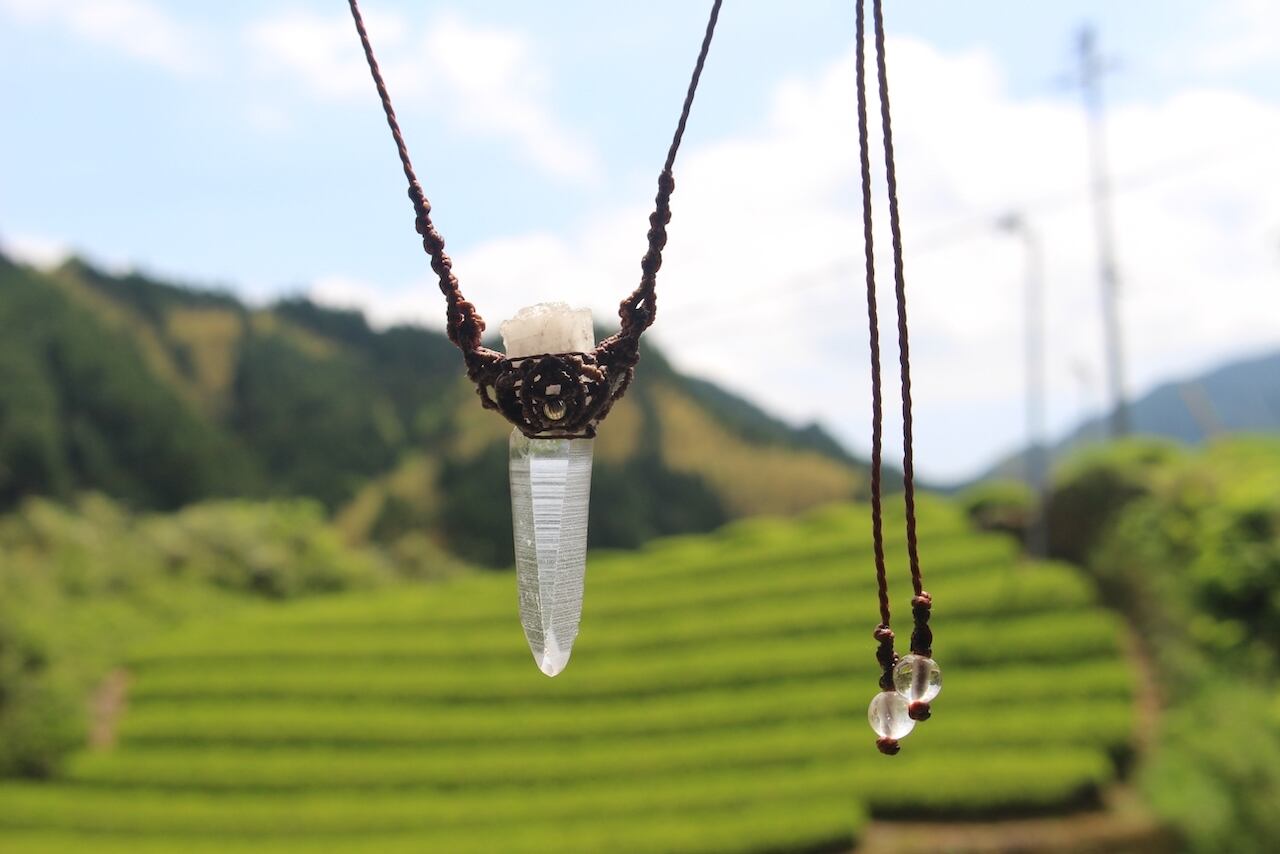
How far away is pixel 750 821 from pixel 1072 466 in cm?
479

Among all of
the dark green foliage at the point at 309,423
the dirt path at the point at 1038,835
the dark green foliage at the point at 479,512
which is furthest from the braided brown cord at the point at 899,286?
the dark green foliage at the point at 309,423

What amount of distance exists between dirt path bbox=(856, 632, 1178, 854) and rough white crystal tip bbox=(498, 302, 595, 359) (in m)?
6.30

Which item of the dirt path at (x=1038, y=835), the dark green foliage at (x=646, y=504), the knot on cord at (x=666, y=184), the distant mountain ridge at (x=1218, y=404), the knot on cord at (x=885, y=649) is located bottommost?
the knot on cord at (x=885, y=649)

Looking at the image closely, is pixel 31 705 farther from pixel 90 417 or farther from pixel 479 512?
pixel 90 417

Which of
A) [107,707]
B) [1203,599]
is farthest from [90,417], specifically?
[1203,599]

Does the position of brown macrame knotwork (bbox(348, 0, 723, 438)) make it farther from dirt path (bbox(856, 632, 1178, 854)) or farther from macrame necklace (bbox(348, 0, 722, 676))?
dirt path (bbox(856, 632, 1178, 854))

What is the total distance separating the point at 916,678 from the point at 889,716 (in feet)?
0.09

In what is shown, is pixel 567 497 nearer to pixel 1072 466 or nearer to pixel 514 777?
pixel 514 777

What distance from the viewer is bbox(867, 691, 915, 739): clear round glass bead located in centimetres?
67

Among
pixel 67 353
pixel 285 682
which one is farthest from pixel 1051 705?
pixel 67 353

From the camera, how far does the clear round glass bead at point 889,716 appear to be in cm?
67

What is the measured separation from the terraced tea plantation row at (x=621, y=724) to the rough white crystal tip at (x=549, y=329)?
605 cm

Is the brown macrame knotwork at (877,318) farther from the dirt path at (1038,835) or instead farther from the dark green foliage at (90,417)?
the dark green foliage at (90,417)

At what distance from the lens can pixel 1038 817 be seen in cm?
661
